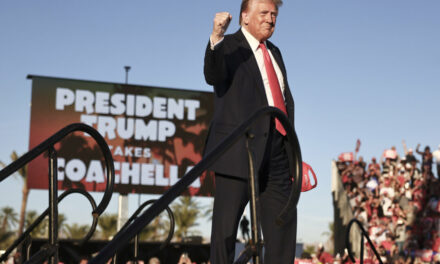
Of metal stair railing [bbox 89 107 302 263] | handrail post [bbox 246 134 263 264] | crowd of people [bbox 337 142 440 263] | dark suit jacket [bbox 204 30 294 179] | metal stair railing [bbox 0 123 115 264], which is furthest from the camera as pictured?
crowd of people [bbox 337 142 440 263]

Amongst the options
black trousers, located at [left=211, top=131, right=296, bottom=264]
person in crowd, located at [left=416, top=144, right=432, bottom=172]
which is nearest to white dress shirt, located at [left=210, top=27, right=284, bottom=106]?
black trousers, located at [left=211, top=131, right=296, bottom=264]

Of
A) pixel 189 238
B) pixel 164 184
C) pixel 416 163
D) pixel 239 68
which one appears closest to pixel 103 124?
pixel 164 184

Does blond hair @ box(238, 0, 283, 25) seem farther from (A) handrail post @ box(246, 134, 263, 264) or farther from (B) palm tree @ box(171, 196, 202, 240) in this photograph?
(B) palm tree @ box(171, 196, 202, 240)

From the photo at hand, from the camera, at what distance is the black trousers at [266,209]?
8.68 feet

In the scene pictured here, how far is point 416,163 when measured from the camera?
1223cm

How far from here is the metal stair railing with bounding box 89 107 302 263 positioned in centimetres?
168

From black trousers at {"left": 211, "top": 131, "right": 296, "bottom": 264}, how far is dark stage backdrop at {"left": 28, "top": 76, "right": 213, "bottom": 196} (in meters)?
16.3

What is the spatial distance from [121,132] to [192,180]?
17760 mm

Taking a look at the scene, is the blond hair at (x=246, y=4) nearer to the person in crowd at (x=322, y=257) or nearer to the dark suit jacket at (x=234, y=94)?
the dark suit jacket at (x=234, y=94)

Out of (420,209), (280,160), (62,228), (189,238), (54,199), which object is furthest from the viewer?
(62,228)

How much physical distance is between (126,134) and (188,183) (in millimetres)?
17743

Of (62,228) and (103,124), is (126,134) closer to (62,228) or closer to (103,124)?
(103,124)

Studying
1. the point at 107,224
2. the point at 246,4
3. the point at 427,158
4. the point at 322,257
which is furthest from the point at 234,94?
the point at 107,224

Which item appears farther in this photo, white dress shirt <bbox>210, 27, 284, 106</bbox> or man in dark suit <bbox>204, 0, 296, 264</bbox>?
white dress shirt <bbox>210, 27, 284, 106</bbox>
